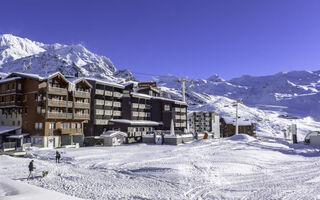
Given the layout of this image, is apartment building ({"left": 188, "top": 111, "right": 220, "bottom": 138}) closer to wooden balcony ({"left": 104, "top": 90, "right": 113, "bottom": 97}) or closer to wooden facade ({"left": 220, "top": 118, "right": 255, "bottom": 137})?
wooden facade ({"left": 220, "top": 118, "right": 255, "bottom": 137})

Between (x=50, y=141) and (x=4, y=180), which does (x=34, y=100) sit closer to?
(x=50, y=141)

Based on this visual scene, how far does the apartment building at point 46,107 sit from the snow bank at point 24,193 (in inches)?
1257

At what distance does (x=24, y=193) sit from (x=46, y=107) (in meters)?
34.7

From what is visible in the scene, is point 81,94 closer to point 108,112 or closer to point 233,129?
point 108,112

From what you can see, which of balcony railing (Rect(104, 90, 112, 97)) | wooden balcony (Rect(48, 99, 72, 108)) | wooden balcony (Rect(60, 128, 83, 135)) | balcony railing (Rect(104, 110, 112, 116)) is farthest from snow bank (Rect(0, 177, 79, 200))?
balcony railing (Rect(104, 90, 112, 97))

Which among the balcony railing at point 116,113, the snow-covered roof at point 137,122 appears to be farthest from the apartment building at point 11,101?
the balcony railing at point 116,113

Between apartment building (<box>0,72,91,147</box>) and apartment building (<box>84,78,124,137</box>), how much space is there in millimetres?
6125

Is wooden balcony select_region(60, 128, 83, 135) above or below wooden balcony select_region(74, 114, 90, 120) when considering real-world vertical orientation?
below

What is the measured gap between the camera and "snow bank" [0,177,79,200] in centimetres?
1593

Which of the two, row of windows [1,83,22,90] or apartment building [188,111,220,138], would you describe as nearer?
row of windows [1,83,22,90]

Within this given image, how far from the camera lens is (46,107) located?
4884cm

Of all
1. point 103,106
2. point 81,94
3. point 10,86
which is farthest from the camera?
point 103,106

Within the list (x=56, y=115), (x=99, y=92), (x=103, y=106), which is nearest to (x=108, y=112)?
(x=103, y=106)

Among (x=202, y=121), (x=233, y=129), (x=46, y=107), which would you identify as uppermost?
(x=46, y=107)
